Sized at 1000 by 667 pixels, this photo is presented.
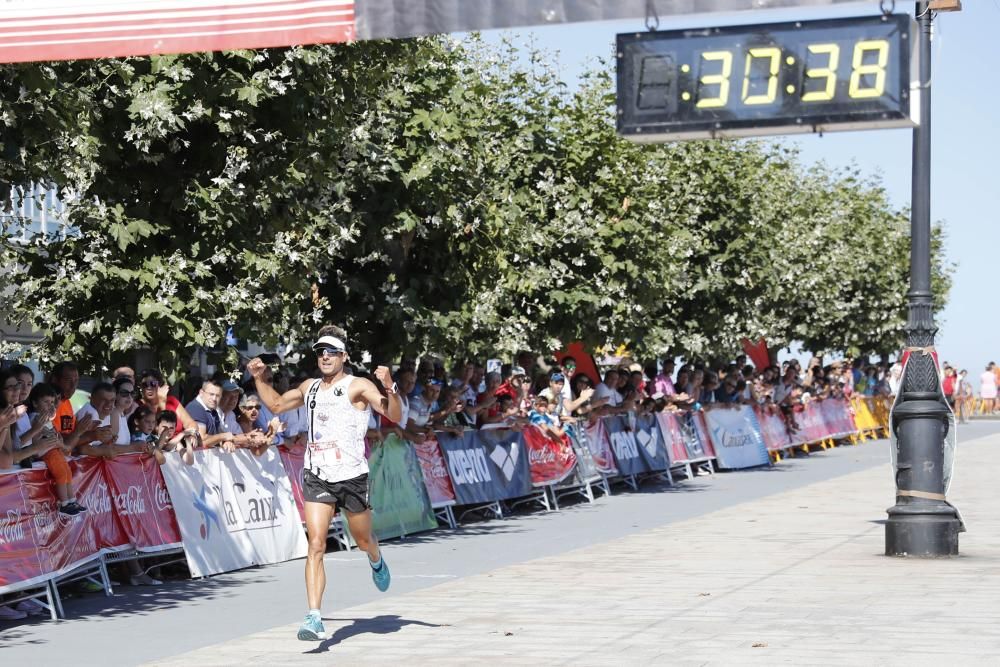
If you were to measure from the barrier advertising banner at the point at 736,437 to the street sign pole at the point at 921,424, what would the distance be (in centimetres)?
1363

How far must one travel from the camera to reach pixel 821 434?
123 ft

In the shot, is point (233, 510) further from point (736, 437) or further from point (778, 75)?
point (736, 437)

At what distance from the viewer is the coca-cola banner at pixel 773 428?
32.0m

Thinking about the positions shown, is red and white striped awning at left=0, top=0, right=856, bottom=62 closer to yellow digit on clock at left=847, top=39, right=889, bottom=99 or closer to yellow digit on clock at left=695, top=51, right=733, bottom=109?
yellow digit on clock at left=695, top=51, right=733, bottom=109

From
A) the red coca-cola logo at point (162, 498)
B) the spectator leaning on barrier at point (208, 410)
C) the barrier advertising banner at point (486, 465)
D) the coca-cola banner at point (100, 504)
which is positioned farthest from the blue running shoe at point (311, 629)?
the barrier advertising banner at point (486, 465)

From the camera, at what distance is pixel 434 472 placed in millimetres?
18312

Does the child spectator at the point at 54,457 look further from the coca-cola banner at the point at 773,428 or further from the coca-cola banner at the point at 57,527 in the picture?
the coca-cola banner at the point at 773,428

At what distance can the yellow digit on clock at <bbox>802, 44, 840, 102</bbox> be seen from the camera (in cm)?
1020

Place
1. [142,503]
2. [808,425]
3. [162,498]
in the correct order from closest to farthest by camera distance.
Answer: [142,503] → [162,498] → [808,425]

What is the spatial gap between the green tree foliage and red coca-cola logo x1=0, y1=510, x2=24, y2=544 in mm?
2282

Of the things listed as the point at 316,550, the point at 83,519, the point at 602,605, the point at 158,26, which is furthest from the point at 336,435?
the point at 83,519

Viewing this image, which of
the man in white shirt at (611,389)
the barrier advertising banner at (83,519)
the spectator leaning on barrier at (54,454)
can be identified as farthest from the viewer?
the man in white shirt at (611,389)

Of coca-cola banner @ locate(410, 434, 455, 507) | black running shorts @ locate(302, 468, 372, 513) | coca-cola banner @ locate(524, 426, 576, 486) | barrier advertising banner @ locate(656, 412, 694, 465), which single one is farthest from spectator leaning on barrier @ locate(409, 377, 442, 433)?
barrier advertising banner @ locate(656, 412, 694, 465)

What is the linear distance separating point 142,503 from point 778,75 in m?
6.18
